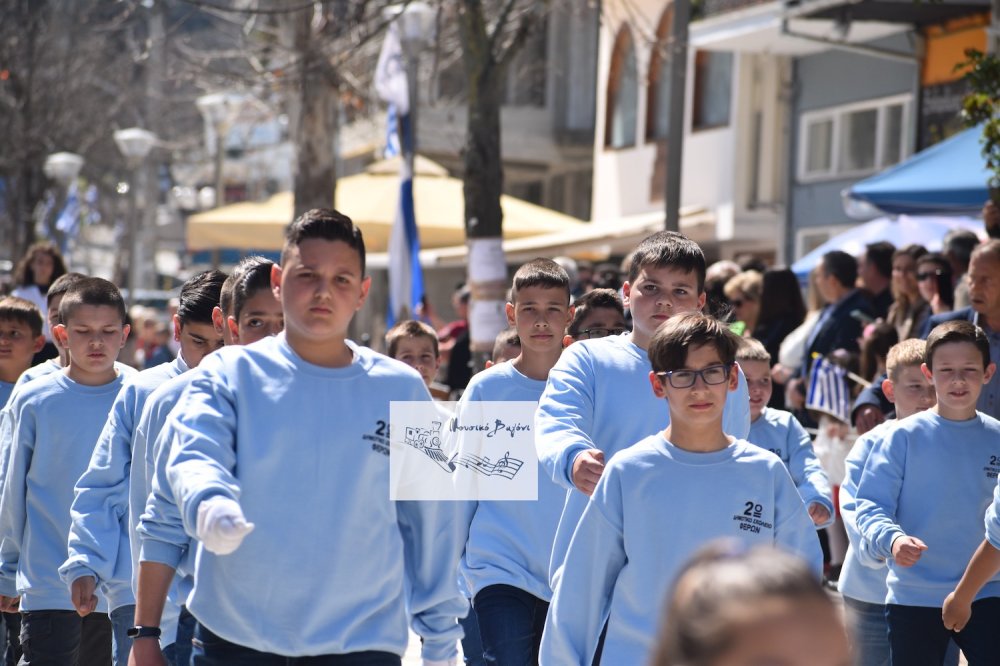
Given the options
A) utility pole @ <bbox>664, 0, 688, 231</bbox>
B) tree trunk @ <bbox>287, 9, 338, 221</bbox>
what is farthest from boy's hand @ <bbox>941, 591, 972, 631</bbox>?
tree trunk @ <bbox>287, 9, 338, 221</bbox>

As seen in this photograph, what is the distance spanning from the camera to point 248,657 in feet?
13.3

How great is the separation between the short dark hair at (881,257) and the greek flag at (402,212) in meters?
3.99

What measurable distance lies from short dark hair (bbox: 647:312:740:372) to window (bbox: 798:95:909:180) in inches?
606

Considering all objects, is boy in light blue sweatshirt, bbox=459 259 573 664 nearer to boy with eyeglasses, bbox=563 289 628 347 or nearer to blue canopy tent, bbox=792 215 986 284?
boy with eyeglasses, bbox=563 289 628 347

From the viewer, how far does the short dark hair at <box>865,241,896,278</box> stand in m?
11.1

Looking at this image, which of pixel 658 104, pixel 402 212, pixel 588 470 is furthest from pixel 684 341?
pixel 658 104

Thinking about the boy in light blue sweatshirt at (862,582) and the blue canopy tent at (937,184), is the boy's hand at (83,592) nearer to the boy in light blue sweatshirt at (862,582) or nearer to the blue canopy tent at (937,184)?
the boy in light blue sweatshirt at (862,582)

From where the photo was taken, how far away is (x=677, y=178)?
37.4 feet

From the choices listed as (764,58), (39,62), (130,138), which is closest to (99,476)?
(764,58)

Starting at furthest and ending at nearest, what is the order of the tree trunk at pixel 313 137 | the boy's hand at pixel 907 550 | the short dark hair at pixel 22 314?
the tree trunk at pixel 313 137 → the short dark hair at pixel 22 314 → the boy's hand at pixel 907 550

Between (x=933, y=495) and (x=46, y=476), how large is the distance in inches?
136

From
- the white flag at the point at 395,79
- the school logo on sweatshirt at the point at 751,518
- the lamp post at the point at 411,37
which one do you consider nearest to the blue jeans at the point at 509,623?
the school logo on sweatshirt at the point at 751,518

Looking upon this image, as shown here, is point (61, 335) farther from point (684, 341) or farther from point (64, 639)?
point (684, 341)

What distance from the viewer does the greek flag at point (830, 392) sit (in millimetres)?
9969
